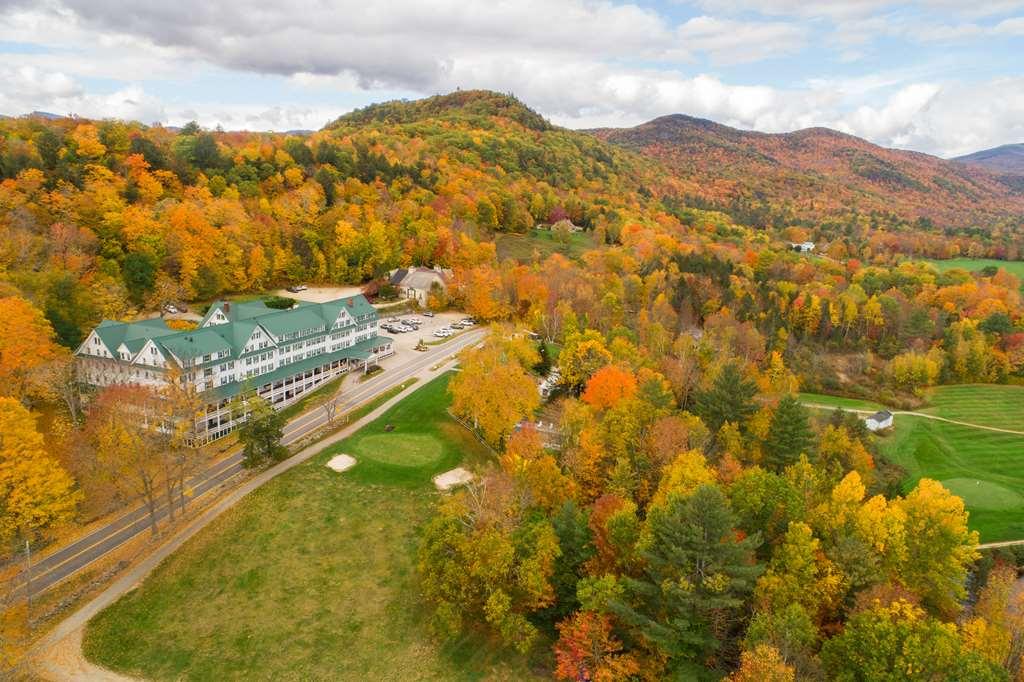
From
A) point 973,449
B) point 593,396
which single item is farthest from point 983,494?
point 593,396

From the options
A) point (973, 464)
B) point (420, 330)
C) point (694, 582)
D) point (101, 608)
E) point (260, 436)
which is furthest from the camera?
point (420, 330)

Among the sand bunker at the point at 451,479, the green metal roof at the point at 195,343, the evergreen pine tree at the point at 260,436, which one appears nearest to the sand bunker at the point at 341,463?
the evergreen pine tree at the point at 260,436

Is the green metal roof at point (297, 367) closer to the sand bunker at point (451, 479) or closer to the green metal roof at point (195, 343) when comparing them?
the green metal roof at point (195, 343)

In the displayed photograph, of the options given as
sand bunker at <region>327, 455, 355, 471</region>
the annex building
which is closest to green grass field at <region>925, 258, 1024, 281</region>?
the annex building

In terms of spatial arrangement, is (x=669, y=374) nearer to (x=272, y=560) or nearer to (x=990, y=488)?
(x=990, y=488)

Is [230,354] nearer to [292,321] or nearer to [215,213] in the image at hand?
[292,321]
